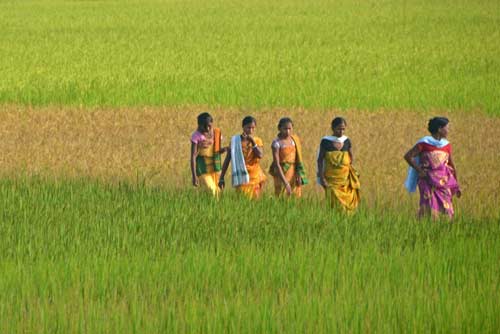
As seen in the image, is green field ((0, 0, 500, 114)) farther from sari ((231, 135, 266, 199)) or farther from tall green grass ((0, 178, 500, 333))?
tall green grass ((0, 178, 500, 333))

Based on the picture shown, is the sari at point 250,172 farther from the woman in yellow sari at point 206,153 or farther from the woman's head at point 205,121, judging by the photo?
the woman's head at point 205,121

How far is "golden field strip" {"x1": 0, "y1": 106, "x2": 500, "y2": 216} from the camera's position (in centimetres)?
1349

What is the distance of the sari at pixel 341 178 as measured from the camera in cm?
1093

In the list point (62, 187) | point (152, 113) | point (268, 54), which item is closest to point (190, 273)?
point (62, 187)

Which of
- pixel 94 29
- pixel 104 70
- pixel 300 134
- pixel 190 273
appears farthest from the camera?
pixel 94 29

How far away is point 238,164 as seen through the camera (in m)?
11.5

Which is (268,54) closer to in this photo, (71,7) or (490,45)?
(490,45)

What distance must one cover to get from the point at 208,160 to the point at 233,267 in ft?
11.1

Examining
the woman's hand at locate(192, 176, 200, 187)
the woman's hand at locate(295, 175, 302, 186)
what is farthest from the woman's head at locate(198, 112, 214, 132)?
the woman's hand at locate(295, 175, 302, 186)

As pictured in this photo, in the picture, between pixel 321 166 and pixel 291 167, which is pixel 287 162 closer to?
pixel 291 167

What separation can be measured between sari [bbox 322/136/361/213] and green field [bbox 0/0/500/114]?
10.8m

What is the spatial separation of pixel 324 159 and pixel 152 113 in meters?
9.73

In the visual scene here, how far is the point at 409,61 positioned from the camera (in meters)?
30.0

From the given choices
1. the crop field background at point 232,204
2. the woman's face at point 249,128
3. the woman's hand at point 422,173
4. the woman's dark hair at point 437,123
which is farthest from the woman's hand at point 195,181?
the woman's dark hair at point 437,123
